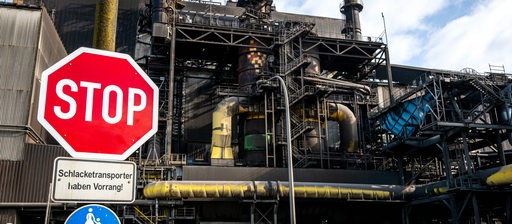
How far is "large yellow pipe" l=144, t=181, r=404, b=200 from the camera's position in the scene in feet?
95.7

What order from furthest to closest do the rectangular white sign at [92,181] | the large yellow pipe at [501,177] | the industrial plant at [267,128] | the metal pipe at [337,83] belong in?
the metal pipe at [337,83] < the industrial plant at [267,128] < the large yellow pipe at [501,177] < the rectangular white sign at [92,181]

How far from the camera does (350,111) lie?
4125 cm

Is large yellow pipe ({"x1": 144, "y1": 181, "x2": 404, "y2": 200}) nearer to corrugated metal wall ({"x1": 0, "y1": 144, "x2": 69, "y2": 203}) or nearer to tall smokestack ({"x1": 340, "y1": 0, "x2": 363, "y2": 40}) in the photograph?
corrugated metal wall ({"x1": 0, "y1": 144, "x2": 69, "y2": 203})

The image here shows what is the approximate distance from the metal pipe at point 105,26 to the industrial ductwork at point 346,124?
1452 inches

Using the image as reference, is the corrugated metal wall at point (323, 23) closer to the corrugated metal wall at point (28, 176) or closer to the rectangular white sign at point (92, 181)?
the corrugated metal wall at point (28, 176)

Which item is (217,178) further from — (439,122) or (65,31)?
(65,31)

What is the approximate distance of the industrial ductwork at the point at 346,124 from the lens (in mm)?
39812

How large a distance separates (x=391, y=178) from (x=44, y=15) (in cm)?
2969

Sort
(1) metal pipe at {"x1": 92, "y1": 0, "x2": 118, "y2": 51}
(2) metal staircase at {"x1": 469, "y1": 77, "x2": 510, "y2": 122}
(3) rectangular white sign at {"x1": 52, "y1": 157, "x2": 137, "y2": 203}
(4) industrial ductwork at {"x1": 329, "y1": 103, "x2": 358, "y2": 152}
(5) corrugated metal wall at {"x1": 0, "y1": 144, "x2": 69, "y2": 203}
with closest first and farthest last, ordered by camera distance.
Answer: (3) rectangular white sign at {"x1": 52, "y1": 157, "x2": 137, "y2": 203} → (1) metal pipe at {"x1": 92, "y1": 0, "x2": 118, "y2": 51} → (5) corrugated metal wall at {"x1": 0, "y1": 144, "x2": 69, "y2": 203} → (2) metal staircase at {"x1": 469, "y1": 77, "x2": 510, "y2": 122} → (4) industrial ductwork at {"x1": 329, "y1": 103, "x2": 358, "y2": 152}

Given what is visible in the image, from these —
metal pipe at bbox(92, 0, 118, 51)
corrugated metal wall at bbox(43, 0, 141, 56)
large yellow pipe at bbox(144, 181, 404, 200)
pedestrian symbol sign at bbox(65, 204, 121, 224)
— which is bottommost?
pedestrian symbol sign at bbox(65, 204, 121, 224)

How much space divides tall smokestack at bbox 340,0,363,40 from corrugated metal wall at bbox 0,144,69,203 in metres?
34.0

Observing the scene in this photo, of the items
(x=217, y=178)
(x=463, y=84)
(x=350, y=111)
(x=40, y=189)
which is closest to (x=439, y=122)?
(x=463, y=84)

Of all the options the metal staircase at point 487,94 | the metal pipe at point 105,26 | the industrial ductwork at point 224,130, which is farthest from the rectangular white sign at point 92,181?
the metal staircase at point 487,94

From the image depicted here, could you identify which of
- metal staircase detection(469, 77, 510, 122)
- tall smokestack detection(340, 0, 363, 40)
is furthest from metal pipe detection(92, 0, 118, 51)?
tall smokestack detection(340, 0, 363, 40)
